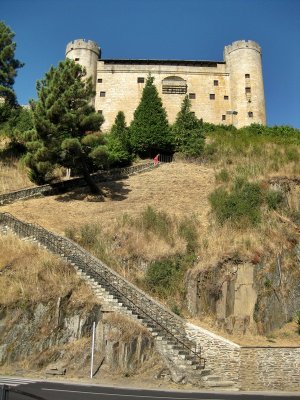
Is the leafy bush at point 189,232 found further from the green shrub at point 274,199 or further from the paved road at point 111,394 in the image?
the paved road at point 111,394

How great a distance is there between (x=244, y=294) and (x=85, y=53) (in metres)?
38.3

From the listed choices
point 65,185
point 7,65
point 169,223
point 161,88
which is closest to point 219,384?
point 169,223

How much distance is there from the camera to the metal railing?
49.5 feet

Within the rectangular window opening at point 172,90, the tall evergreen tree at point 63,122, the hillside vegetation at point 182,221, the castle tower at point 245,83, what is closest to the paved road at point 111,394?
the hillside vegetation at point 182,221

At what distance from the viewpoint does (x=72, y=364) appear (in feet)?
46.0

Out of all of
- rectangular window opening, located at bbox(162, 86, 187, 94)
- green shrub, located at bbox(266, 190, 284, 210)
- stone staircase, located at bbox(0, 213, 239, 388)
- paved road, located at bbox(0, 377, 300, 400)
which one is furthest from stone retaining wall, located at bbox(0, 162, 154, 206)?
paved road, located at bbox(0, 377, 300, 400)

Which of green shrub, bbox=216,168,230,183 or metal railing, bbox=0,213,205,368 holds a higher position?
green shrub, bbox=216,168,230,183

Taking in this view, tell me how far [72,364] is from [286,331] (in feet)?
27.8

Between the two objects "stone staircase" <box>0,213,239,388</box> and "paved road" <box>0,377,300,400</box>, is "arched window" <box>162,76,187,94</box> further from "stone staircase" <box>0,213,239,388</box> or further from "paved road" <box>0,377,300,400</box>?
"paved road" <box>0,377,300,400</box>

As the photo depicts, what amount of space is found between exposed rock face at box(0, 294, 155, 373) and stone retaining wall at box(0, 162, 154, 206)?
41.4 ft

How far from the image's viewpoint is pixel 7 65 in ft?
118

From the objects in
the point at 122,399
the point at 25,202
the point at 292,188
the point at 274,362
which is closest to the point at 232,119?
the point at 292,188

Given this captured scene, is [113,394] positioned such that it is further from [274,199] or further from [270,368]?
[274,199]

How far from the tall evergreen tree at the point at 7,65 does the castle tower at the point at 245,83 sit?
76.7ft
